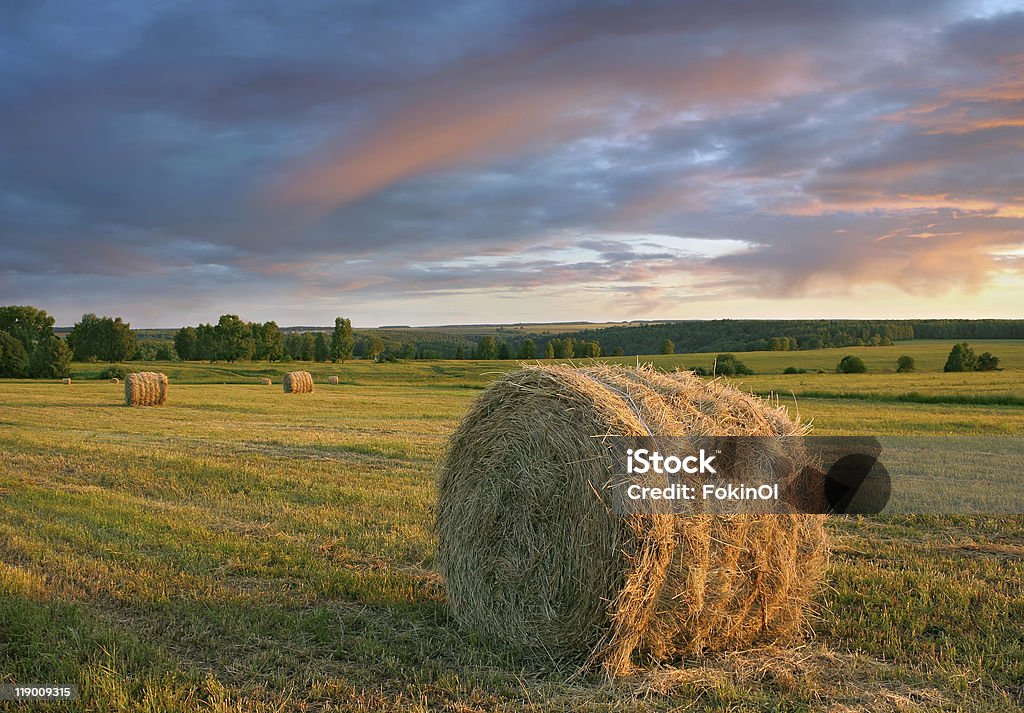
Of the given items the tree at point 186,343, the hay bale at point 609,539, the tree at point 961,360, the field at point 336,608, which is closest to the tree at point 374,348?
the tree at point 186,343

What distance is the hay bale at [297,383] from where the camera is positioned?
42844mm

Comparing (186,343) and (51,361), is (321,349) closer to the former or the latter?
(186,343)

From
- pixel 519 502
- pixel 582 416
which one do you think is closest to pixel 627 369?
pixel 582 416

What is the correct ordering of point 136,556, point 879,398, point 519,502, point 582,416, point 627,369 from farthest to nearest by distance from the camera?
point 879,398 < point 136,556 < point 627,369 < point 519,502 < point 582,416

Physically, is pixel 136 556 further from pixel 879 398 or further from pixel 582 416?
pixel 879 398

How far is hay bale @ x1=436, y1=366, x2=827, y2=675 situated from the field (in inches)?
10.8

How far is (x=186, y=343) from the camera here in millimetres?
102500

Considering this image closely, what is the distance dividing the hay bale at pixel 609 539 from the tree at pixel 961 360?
6221cm

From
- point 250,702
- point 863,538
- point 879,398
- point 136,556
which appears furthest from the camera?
point 879,398

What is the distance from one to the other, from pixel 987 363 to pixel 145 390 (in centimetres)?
5898

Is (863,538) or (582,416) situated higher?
(582,416)

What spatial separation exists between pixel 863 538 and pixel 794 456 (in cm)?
397

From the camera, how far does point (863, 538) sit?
9.45m

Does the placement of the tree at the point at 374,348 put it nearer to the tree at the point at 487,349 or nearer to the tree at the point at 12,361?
the tree at the point at 487,349
